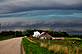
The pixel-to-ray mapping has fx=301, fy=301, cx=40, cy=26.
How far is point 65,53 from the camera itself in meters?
18.4

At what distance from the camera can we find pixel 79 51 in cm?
1709

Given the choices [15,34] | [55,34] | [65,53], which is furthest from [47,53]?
[15,34]

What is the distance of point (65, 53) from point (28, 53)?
6.16 metres

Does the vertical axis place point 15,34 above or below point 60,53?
below

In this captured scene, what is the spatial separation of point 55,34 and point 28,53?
122164 millimetres

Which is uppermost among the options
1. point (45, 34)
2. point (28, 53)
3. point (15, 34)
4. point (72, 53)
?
point (72, 53)

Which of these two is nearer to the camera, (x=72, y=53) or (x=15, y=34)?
(x=72, y=53)

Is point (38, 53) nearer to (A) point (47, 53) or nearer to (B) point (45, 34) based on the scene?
(A) point (47, 53)

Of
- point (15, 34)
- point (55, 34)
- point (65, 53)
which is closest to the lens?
A: point (65, 53)

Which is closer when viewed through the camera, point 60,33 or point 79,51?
point 79,51

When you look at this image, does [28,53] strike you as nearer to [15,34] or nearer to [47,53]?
[47,53]

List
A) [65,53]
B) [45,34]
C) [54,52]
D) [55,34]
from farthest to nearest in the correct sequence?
1. [55,34]
2. [45,34]
3. [54,52]
4. [65,53]

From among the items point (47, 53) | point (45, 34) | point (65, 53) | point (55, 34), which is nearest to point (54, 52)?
point (47, 53)

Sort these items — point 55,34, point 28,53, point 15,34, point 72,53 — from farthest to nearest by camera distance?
point 15,34, point 55,34, point 28,53, point 72,53
